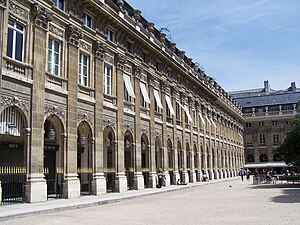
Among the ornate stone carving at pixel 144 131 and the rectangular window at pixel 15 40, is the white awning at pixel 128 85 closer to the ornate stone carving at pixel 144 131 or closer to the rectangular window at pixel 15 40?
the ornate stone carving at pixel 144 131

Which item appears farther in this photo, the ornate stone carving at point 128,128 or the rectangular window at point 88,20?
the ornate stone carving at point 128,128

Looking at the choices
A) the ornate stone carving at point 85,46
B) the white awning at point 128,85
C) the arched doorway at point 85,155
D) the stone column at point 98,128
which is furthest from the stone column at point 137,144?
the ornate stone carving at point 85,46

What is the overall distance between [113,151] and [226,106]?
39660mm

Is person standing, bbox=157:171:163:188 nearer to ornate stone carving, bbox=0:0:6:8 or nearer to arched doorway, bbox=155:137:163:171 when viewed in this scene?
arched doorway, bbox=155:137:163:171

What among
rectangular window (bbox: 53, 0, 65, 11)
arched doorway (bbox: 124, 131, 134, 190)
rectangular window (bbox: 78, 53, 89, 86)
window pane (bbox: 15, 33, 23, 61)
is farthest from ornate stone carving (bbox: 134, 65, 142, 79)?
window pane (bbox: 15, 33, 23, 61)

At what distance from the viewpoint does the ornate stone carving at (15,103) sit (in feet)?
55.2

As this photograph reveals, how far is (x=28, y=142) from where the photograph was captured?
711 inches

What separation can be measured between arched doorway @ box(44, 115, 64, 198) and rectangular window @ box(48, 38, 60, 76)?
2.54 metres

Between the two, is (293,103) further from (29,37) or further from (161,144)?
(29,37)

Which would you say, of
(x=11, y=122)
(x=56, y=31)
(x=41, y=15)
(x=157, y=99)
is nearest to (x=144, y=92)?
(x=157, y=99)

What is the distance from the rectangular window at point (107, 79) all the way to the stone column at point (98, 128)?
0.92 meters

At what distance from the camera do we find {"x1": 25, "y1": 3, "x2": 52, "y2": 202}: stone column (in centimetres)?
1789

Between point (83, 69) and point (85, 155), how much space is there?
546 cm

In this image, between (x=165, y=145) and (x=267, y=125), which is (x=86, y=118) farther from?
(x=267, y=125)
